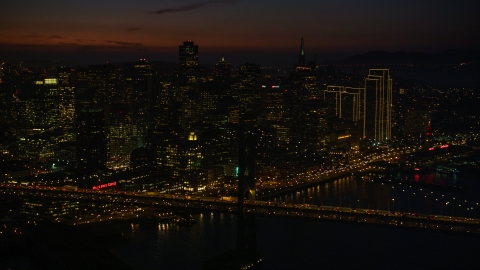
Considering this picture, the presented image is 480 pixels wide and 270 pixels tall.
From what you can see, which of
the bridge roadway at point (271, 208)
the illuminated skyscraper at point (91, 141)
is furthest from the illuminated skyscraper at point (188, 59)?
the bridge roadway at point (271, 208)

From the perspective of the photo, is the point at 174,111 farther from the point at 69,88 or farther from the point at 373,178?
the point at 373,178

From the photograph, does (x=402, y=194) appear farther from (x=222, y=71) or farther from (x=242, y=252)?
(x=222, y=71)

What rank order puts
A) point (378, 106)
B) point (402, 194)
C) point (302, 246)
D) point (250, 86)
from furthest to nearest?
1. point (250, 86)
2. point (378, 106)
3. point (402, 194)
4. point (302, 246)

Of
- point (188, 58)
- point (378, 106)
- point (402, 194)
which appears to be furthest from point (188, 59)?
point (402, 194)

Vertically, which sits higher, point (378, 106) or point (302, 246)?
point (378, 106)

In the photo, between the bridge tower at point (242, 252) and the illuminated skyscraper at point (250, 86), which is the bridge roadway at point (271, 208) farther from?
the illuminated skyscraper at point (250, 86)

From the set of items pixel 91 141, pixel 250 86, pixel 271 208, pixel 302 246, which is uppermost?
pixel 250 86

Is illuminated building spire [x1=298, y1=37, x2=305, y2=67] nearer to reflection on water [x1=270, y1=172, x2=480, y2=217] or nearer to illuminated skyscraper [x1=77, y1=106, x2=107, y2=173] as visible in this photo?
reflection on water [x1=270, y1=172, x2=480, y2=217]
